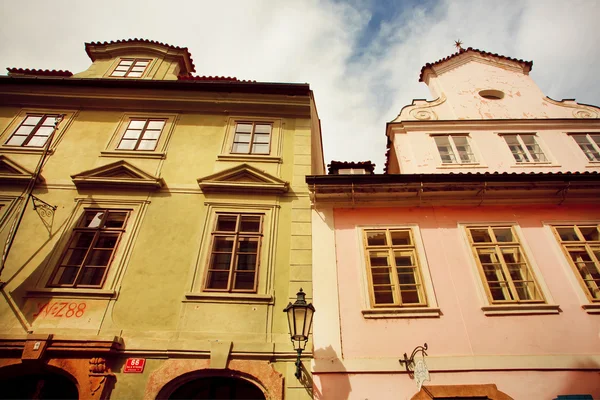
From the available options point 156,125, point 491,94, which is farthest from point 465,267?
point 156,125

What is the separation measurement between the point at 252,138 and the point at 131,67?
5.69m

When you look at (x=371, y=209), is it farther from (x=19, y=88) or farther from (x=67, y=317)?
(x=19, y=88)

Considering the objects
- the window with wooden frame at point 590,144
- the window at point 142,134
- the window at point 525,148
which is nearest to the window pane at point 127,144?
the window at point 142,134

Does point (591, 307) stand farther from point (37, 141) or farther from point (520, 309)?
point (37, 141)

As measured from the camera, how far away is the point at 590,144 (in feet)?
31.8

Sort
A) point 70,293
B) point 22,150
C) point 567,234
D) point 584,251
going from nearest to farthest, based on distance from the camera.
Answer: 1. point 70,293
2. point 584,251
3. point 567,234
4. point 22,150

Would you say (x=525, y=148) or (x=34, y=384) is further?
(x=525, y=148)

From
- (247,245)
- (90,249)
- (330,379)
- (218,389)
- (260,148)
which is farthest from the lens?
(260,148)

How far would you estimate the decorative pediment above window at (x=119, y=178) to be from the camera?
26.7 feet

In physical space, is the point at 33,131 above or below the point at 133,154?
above

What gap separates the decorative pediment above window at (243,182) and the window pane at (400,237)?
2.86 m

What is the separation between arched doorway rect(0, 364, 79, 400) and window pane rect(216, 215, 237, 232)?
13.0 feet

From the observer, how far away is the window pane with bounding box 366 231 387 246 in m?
7.66

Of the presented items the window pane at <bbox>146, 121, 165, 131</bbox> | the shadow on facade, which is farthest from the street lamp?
the window pane at <bbox>146, 121, 165, 131</bbox>
